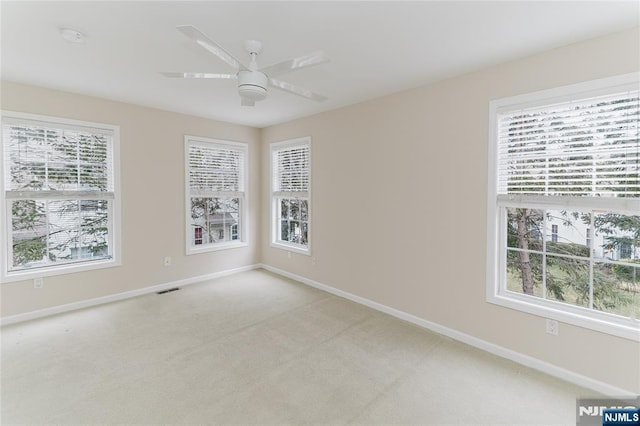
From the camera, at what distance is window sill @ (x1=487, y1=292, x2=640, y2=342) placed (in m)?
2.03

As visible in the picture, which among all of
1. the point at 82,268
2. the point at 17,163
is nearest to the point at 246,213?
the point at 82,268

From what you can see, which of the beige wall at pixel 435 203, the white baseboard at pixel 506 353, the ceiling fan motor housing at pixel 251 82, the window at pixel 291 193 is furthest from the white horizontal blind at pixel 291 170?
the ceiling fan motor housing at pixel 251 82

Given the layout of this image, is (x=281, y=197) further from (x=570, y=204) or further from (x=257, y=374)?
(x=570, y=204)

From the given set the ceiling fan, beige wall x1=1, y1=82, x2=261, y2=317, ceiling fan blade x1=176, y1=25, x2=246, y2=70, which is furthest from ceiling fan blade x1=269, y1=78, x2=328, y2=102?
beige wall x1=1, y1=82, x2=261, y2=317

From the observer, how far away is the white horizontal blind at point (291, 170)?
4.54 metres

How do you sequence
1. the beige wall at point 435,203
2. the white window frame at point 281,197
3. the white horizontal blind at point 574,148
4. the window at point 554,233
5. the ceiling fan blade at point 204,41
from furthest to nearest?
1. the white window frame at point 281,197
2. the window at point 554,233
3. the beige wall at point 435,203
4. the white horizontal blind at point 574,148
5. the ceiling fan blade at point 204,41

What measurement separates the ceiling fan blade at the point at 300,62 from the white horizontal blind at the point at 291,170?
8.20 feet

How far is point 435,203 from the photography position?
297cm

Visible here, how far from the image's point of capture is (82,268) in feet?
11.6

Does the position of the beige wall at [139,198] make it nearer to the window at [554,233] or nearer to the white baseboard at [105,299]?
the white baseboard at [105,299]

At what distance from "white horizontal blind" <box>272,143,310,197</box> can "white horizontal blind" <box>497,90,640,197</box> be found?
2.68m

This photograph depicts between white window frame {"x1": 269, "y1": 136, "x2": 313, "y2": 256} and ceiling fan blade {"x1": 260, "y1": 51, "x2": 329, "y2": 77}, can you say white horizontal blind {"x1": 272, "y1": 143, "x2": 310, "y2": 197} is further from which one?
ceiling fan blade {"x1": 260, "y1": 51, "x2": 329, "y2": 77}

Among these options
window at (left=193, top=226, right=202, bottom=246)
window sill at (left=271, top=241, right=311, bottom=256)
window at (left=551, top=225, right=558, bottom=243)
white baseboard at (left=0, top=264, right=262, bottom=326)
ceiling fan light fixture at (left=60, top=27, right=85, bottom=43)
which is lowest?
white baseboard at (left=0, top=264, right=262, bottom=326)

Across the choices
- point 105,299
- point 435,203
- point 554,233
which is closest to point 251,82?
point 435,203
